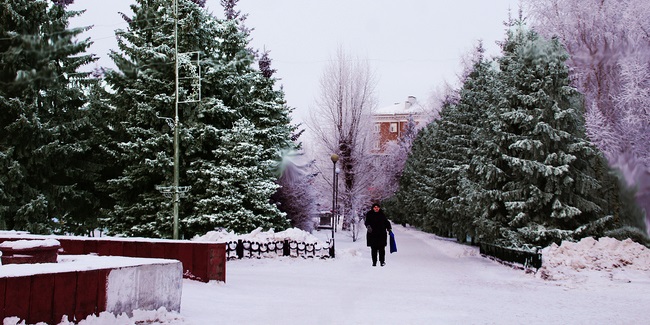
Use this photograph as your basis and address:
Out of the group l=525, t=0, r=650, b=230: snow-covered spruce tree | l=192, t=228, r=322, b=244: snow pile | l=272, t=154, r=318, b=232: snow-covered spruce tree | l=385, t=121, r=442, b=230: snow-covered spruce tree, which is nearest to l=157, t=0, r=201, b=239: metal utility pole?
l=192, t=228, r=322, b=244: snow pile

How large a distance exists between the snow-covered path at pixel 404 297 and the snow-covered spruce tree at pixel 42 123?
10.7m

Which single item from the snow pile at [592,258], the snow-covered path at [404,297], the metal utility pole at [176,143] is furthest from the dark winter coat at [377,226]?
the metal utility pole at [176,143]

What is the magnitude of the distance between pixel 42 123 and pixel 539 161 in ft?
61.9

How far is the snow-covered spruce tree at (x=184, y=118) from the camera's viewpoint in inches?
867

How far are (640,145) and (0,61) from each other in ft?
79.4

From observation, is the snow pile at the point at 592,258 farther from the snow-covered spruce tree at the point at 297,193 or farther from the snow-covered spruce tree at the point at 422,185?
the snow-covered spruce tree at the point at 422,185

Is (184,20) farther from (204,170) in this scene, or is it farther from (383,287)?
(383,287)

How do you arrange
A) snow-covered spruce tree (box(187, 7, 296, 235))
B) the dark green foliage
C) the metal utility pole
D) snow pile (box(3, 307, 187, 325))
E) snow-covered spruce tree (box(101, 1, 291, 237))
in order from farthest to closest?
snow-covered spruce tree (box(101, 1, 291, 237))
snow-covered spruce tree (box(187, 7, 296, 235))
the metal utility pole
the dark green foliage
snow pile (box(3, 307, 187, 325))

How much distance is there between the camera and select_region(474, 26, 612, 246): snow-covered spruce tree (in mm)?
17906

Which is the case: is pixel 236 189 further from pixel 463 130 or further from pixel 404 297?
pixel 463 130

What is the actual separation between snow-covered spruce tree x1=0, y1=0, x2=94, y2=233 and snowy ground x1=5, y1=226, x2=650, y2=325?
35.1ft

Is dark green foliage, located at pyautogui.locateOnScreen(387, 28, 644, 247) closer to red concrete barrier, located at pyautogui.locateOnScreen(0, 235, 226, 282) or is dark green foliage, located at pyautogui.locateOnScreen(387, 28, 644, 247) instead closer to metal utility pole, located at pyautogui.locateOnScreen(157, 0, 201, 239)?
metal utility pole, located at pyautogui.locateOnScreen(157, 0, 201, 239)

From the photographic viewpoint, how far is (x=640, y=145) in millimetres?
19000

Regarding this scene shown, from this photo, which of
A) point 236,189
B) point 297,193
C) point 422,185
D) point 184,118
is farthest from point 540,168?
point 422,185
